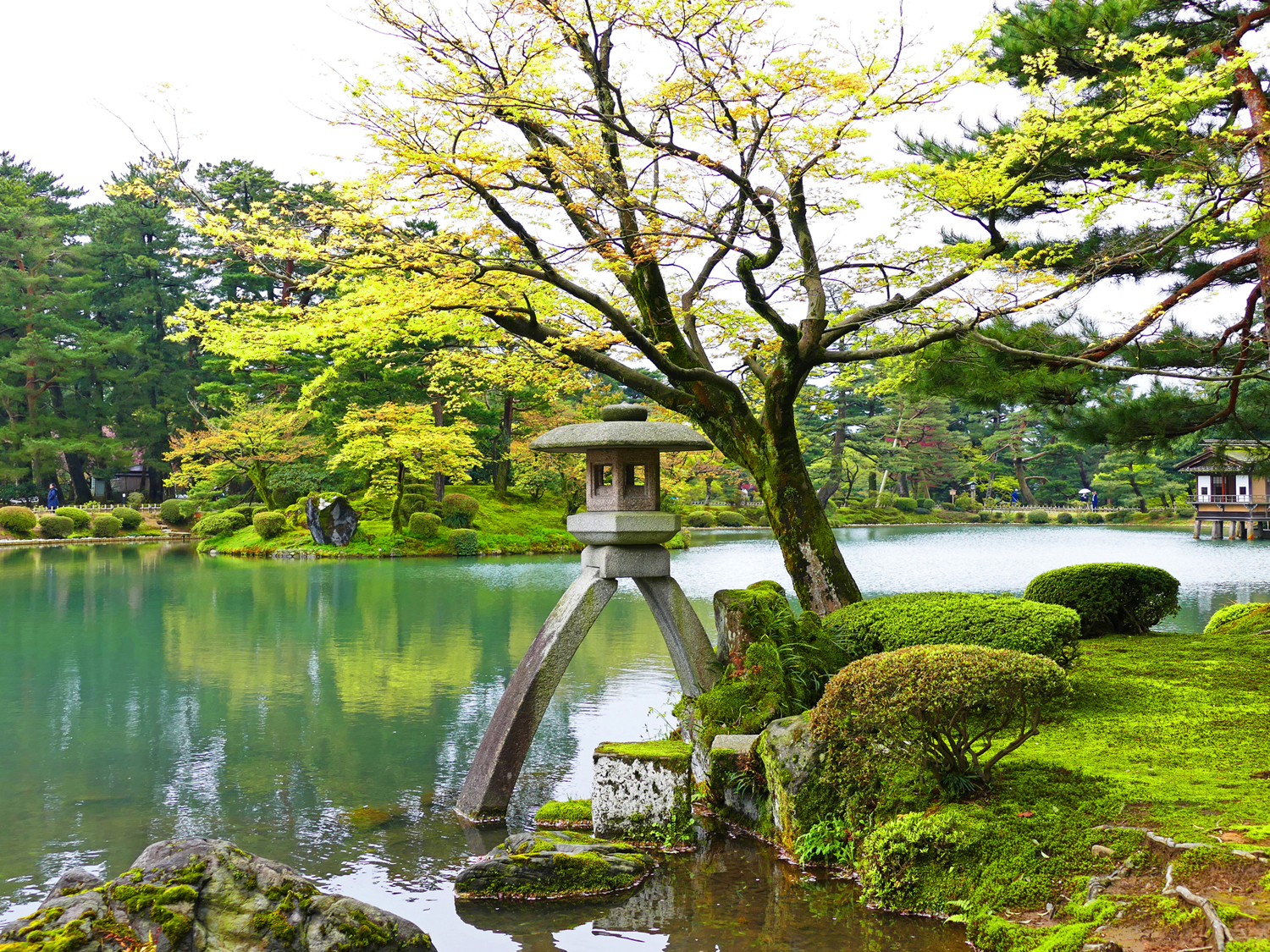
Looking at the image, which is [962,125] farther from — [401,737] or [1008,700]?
[401,737]

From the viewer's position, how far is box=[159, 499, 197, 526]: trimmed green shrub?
105 ft

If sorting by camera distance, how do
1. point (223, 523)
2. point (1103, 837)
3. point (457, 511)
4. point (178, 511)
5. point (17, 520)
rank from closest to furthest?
point (1103, 837) < point (457, 511) < point (223, 523) < point (17, 520) < point (178, 511)

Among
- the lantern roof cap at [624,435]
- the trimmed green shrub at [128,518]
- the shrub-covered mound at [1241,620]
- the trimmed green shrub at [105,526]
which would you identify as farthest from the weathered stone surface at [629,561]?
the trimmed green shrub at [128,518]

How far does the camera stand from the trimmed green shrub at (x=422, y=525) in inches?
957

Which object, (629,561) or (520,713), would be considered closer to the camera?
(520,713)

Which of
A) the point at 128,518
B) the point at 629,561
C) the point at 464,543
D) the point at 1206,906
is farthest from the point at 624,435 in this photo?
the point at 128,518

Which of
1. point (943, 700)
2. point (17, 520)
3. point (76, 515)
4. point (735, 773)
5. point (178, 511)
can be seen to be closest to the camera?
point (943, 700)

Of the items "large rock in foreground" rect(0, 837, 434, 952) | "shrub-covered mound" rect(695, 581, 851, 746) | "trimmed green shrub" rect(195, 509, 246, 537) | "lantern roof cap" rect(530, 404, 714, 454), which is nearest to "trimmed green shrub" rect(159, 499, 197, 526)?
"trimmed green shrub" rect(195, 509, 246, 537)

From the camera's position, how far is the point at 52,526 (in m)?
29.1

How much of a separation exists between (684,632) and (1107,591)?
484 centimetres

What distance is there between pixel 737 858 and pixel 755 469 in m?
3.54

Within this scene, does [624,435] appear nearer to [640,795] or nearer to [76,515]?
[640,795]

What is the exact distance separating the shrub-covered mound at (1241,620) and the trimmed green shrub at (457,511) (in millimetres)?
19264

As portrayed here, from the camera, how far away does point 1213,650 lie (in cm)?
735
